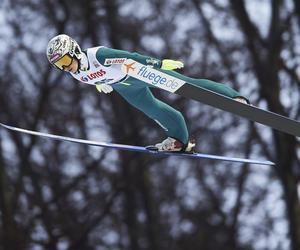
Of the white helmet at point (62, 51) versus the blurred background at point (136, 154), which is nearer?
the white helmet at point (62, 51)

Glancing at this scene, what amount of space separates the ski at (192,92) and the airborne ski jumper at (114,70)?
4cm

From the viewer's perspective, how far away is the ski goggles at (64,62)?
24.1 ft

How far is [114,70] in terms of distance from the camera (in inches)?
291

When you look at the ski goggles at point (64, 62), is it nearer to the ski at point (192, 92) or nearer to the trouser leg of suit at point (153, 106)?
the ski at point (192, 92)

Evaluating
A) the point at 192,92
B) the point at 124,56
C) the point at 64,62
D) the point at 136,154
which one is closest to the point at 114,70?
the point at 124,56

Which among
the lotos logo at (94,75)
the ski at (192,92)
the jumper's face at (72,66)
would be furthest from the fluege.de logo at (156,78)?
the jumper's face at (72,66)

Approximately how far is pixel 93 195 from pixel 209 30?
3865 mm

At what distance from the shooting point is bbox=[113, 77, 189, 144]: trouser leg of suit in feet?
25.8

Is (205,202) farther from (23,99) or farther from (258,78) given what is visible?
(23,99)

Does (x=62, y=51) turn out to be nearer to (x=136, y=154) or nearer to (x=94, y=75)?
(x=94, y=75)

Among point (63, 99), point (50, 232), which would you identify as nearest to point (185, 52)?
point (63, 99)

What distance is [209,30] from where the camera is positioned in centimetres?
1705

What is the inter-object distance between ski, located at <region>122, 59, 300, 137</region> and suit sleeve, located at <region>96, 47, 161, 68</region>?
0.03m

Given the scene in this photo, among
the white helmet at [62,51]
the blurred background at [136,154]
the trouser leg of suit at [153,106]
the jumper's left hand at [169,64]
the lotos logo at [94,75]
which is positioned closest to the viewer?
the jumper's left hand at [169,64]
